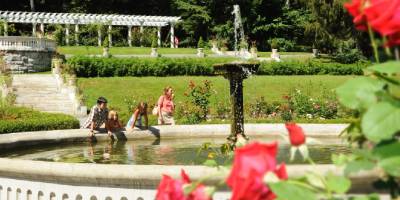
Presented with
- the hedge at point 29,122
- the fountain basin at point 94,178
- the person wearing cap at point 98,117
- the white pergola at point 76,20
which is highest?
the white pergola at point 76,20

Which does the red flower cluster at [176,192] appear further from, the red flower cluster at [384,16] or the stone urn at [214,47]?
the stone urn at [214,47]

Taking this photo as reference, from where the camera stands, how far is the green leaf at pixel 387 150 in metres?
1.23

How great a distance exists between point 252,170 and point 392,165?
0.28 m

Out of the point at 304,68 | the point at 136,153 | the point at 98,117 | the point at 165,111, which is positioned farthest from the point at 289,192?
the point at 304,68

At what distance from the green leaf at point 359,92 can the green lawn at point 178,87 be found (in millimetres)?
22563

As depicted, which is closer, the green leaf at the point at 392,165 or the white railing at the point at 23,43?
the green leaf at the point at 392,165

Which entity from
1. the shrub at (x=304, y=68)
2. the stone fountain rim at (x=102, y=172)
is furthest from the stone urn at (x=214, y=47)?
the stone fountain rim at (x=102, y=172)

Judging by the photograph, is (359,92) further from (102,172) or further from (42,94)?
(42,94)

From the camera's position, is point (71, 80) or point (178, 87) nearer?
point (71, 80)

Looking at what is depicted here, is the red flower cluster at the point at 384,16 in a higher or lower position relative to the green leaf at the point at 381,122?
higher

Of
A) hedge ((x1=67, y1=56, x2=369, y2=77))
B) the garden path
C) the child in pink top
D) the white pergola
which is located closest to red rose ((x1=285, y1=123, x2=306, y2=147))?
the child in pink top

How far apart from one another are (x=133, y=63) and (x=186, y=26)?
952 inches

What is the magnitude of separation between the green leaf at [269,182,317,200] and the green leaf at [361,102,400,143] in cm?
18

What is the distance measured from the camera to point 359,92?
1.40 meters
